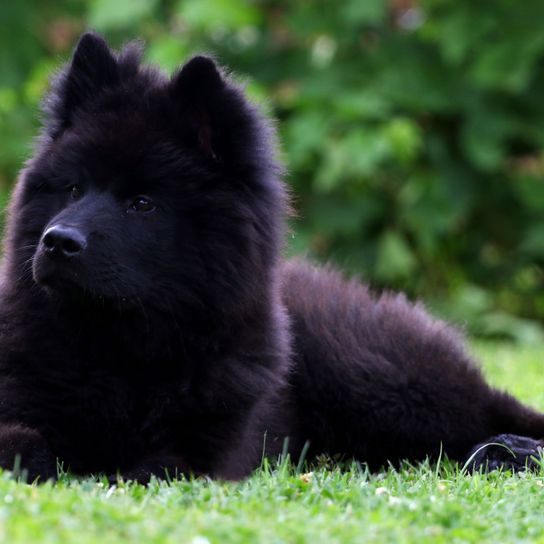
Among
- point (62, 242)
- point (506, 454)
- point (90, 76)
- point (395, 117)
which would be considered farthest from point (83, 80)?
point (395, 117)

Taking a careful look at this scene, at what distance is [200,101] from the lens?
439 cm

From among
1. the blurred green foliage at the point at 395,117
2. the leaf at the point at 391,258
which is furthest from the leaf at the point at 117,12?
the leaf at the point at 391,258

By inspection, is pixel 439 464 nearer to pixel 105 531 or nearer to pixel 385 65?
pixel 105 531

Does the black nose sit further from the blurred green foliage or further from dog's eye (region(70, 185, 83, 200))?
the blurred green foliage

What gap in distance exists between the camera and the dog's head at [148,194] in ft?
13.4

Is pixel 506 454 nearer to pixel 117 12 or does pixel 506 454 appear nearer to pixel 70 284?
pixel 70 284

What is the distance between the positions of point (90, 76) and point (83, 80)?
34mm

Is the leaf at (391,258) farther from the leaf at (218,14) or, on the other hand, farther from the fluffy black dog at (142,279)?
the fluffy black dog at (142,279)

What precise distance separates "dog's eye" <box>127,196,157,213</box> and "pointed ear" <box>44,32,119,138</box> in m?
0.56

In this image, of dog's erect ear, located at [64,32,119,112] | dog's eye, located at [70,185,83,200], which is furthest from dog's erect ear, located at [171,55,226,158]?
dog's eye, located at [70,185,83,200]

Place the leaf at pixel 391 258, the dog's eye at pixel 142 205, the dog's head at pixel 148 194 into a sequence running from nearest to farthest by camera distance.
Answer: the dog's head at pixel 148 194 → the dog's eye at pixel 142 205 → the leaf at pixel 391 258

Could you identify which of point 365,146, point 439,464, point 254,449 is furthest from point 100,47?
point 365,146

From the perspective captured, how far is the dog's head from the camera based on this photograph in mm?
4090

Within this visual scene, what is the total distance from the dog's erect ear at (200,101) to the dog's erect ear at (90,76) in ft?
1.09
